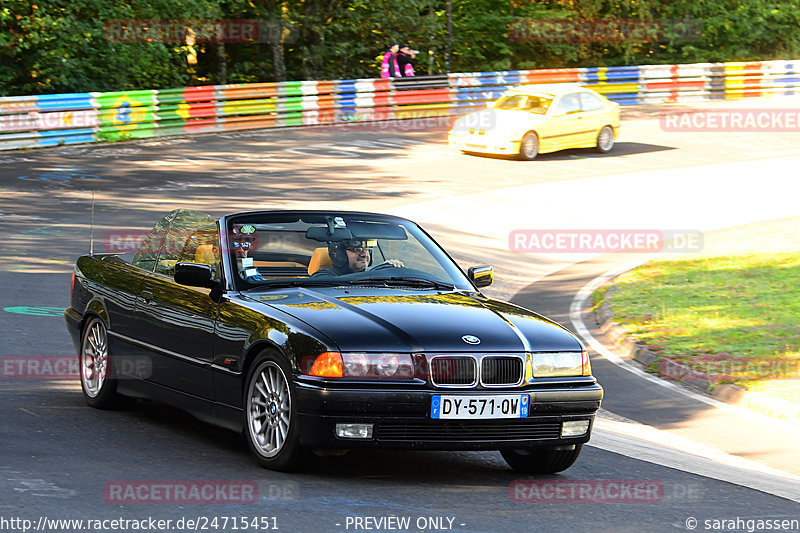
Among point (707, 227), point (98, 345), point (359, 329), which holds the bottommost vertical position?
point (707, 227)

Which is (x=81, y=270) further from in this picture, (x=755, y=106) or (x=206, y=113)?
(x=755, y=106)

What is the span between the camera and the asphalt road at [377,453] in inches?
242

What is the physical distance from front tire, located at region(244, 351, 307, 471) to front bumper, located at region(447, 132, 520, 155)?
2040 centimetres

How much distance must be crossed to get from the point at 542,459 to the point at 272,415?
64.5 inches

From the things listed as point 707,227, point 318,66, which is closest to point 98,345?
point 707,227

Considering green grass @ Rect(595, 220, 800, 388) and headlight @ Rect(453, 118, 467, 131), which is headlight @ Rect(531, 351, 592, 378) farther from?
headlight @ Rect(453, 118, 467, 131)

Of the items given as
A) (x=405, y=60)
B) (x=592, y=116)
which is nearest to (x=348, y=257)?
(x=592, y=116)

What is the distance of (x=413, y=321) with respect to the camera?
6664 mm

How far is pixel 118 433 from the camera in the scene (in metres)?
7.67

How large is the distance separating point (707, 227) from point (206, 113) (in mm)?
13264

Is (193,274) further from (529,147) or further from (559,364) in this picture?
(529,147)

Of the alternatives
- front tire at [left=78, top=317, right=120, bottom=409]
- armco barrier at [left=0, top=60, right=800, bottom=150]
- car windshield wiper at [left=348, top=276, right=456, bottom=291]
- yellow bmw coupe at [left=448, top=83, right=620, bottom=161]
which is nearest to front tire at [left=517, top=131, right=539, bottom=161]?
yellow bmw coupe at [left=448, top=83, right=620, bottom=161]

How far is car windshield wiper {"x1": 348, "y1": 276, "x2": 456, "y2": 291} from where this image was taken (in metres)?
7.54

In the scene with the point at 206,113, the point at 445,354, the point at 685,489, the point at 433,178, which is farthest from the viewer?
the point at 206,113
